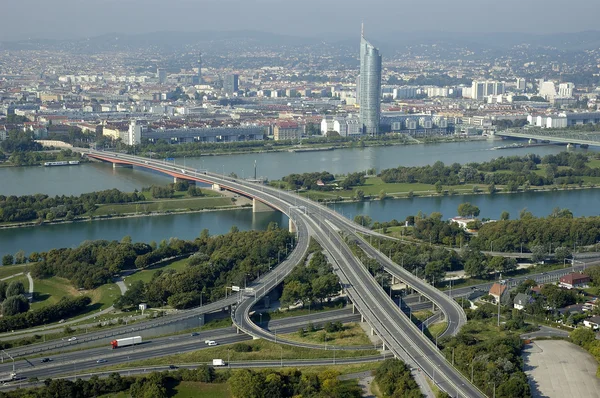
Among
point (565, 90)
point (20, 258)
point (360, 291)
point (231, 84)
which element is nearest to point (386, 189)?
point (360, 291)

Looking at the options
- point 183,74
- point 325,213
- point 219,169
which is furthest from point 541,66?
point 325,213

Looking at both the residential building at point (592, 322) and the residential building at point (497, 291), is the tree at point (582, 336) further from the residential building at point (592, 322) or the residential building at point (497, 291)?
the residential building at point (497, 291)

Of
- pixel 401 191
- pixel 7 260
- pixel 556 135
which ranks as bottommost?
pixel 7 260

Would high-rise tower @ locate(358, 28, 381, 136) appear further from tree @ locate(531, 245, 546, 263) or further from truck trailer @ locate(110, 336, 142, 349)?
truck trailer @ locate(110, 336, 142, 349)

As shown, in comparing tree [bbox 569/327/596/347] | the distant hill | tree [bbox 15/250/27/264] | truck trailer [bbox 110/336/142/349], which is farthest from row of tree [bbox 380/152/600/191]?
the distant hill

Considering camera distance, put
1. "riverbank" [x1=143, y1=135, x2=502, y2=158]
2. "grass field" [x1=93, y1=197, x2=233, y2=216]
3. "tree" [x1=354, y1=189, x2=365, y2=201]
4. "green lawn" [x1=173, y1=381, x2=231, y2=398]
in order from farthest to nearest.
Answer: "riverbank" [x1=143, y1=135, x2=502, y2=158], "tree" [x1=354, y1=189, x2=365, y2=201], "grass field" [x1=93, y1=197, x2=233, y2=216], "green lawn" [x1=173, y1=381, x2=231, y2=398]

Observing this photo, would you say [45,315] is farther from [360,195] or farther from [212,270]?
[360,195]

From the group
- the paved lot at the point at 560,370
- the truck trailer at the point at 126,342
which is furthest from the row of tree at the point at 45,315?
the paved lot at the point at 560,370
